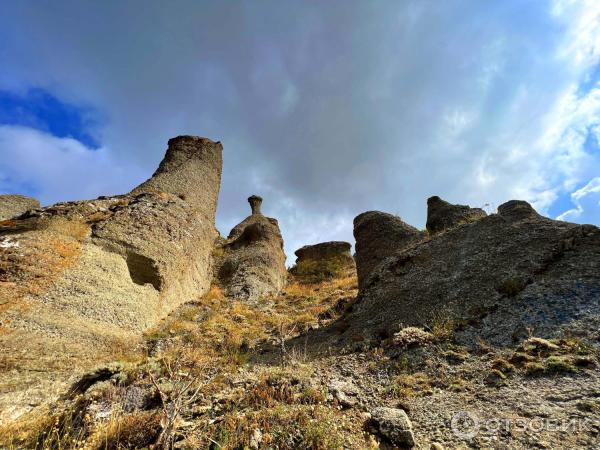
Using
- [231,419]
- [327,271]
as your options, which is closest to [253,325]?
[231,419]

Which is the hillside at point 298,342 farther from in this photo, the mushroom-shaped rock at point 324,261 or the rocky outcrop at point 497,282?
the mushroom-shaped rock at point 324,261

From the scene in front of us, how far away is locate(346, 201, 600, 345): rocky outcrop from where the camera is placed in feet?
24.0

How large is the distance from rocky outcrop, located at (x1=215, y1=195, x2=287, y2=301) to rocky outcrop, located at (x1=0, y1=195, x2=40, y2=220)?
14.8m

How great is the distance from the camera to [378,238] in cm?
1619

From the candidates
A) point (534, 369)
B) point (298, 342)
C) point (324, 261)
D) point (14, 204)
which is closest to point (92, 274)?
point (298, 342)

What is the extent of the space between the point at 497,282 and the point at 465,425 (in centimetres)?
542

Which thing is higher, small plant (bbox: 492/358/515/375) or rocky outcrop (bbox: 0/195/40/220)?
rocky outcrop (bbox: 0/195/40/220)

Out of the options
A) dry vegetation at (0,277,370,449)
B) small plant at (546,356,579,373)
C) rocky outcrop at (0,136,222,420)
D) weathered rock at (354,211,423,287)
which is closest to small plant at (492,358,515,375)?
small plant at (546,356,579,373)

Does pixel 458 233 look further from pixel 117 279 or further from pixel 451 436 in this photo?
pixel 117 279

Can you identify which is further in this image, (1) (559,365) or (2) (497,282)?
(2) (497,282)

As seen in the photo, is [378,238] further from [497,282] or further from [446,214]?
[497,282]

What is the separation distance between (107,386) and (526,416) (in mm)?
6215

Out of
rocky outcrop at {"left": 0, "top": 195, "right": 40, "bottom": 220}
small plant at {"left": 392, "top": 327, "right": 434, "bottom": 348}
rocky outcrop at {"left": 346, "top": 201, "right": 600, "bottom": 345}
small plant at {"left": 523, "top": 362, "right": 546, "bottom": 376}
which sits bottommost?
small plant at {"left": 523, "top": 362, "right": 546, "bottom": 376}

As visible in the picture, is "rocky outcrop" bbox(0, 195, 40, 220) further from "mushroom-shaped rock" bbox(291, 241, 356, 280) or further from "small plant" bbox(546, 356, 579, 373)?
"small plant" bbox(546, 356, 579, 373)
